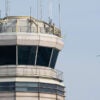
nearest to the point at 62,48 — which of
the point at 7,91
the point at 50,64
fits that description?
the point at 50,64

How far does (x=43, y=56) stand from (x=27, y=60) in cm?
307

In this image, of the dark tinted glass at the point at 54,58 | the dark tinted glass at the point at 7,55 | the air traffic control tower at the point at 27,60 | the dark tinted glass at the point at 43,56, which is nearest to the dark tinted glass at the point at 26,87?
the air traffic control tower at the point at 27,60

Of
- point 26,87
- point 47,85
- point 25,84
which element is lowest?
point 26,87

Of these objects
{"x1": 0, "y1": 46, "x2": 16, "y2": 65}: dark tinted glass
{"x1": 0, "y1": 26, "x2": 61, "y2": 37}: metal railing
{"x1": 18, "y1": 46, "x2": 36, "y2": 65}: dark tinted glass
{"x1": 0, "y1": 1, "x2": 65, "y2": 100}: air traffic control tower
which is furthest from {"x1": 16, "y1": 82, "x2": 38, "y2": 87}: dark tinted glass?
{"x1": 0, "y1": 26, "x2": 61, "y2": 37}: metal railing

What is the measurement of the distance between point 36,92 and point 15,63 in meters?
6.72

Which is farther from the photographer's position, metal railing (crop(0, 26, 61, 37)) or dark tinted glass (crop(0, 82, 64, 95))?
metal railing (crop(0, 26, 61, 37))

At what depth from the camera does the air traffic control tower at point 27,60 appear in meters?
155

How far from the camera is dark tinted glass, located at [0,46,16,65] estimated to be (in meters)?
156

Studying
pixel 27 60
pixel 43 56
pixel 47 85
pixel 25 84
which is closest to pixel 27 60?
pixel 27 60

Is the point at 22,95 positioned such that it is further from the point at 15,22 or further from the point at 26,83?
the point at 15,22

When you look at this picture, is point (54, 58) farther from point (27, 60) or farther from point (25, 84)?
point (25, 84)

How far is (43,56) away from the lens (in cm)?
15738

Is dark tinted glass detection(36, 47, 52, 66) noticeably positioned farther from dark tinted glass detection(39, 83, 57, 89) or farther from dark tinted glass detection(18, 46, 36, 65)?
dark tinted glass detection(39, 83, 57, 89)

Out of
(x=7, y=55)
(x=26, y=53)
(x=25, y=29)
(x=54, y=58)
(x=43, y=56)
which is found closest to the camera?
(x=26, y=53)
